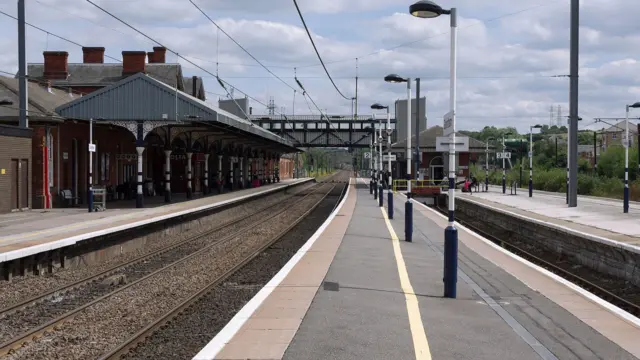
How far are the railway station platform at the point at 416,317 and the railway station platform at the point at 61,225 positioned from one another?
5.94 metres

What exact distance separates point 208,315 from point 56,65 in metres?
37.4

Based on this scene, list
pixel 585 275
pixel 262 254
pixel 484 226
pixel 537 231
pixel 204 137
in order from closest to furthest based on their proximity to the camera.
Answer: pixel 585 275, pixel 262 254, pixel 537 231, pixel 484 226, pixel 204 137

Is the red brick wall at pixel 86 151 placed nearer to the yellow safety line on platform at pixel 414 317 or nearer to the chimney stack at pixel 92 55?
the chimney stack at pixel 92 55

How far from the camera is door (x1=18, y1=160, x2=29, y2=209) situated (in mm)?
24609

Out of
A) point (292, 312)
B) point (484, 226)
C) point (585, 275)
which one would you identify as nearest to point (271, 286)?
point (292, 312)

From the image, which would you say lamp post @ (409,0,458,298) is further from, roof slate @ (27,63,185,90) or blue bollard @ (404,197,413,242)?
roof slate @ (27,63,185,90)

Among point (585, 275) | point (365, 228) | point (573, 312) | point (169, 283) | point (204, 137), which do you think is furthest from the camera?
point (204, 137)

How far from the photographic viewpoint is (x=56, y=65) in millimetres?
42812

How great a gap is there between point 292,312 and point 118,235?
12127 mm

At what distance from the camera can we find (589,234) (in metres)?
17.3

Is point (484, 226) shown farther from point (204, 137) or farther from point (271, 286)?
point (271, 286)

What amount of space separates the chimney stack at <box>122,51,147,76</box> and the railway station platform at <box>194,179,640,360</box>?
3209 cm

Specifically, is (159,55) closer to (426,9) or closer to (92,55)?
(92,55)

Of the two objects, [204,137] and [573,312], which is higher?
[204,137]
